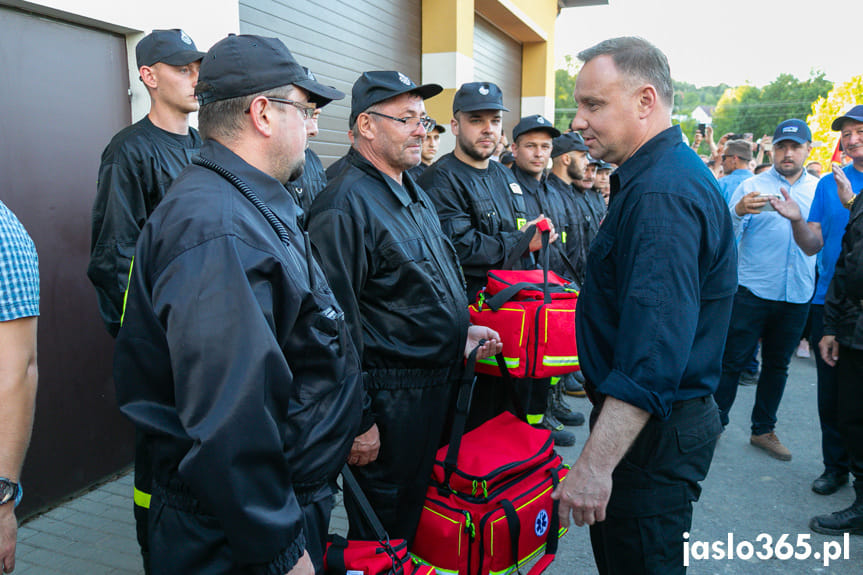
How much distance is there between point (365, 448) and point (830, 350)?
127 inches

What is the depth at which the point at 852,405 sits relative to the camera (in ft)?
12.5

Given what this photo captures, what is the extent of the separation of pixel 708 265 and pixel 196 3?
161 inches

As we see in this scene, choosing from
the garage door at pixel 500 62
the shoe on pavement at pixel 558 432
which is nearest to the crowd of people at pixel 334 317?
the shoe on pavement at pixel 558 432

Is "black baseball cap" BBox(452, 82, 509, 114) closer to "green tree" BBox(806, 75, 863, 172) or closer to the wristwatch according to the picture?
the wristwatch

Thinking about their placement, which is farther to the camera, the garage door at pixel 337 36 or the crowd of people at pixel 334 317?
the garage door at pixel 337 36

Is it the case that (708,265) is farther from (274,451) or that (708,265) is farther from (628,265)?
(274,451)

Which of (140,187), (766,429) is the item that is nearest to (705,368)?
(140,187)

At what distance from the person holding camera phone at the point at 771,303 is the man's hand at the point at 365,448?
3.31 meters

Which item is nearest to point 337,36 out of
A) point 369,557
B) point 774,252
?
point 774,252

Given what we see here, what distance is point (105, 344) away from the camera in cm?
421

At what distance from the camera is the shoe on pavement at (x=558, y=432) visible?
16.5ft

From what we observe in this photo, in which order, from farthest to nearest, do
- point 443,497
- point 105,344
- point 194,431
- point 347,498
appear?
point 105,344, point 443,497, point 347,498, point 194,431

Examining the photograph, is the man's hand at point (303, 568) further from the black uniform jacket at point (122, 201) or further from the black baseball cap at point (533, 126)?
the black baseball cap at point (533, 126)

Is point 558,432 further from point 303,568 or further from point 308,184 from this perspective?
point 303,568
